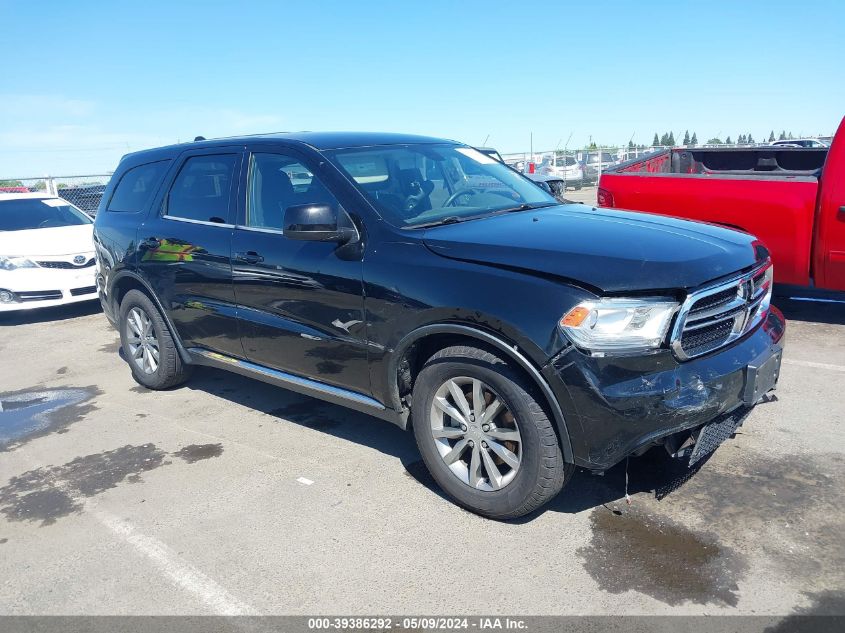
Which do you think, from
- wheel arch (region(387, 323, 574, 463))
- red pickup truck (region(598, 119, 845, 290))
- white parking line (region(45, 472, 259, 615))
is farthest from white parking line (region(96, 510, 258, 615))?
red pickup truck (region(598, 119, 845, 290))

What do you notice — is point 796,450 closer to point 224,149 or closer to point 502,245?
point 502,245

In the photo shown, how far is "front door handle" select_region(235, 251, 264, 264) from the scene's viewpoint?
14.1ft

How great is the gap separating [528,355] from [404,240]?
3.15 ft

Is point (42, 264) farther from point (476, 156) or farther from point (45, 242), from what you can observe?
point (476, 156)

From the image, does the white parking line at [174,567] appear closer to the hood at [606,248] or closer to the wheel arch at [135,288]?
the wheel arch at [135,288]

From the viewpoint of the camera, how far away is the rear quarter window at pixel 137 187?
5.44m

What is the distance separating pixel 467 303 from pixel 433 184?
1318mm

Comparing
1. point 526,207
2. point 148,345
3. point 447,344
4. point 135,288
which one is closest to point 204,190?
point 135,288

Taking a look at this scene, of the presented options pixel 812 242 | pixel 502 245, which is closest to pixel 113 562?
pixel 502 245

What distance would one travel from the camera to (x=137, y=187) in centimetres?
566

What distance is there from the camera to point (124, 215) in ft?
18.6

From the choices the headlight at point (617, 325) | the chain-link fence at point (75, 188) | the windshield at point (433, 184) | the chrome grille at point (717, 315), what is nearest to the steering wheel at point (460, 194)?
the windshield at point (433, 184)

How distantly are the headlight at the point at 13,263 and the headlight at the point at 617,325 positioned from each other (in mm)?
8021

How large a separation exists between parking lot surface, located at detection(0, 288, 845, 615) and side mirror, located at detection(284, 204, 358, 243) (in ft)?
4.55
